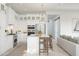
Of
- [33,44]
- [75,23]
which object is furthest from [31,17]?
[33,44]

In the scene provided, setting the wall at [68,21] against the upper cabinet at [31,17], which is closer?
the wall at [68,21]

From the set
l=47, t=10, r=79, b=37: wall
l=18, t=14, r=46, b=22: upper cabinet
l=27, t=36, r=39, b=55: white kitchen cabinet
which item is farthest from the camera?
l=18, t=14, r=46, b=22: upper cabinet

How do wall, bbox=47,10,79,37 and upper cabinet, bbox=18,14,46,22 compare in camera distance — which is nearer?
wall, bbox=47,10,79,37

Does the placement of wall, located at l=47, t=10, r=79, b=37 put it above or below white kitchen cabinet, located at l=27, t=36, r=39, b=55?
above

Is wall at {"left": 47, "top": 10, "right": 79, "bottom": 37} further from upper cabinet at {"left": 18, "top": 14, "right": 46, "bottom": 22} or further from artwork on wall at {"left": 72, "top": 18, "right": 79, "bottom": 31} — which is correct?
upper cabinet at {"left": 18, "top": 14, "right": 46, "bottom": 22}

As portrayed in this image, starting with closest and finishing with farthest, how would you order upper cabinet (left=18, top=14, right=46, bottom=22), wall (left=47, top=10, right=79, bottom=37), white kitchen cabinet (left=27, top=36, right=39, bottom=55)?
white kitchen cabinet (left=27, top=36, right=39, bottom=55) → wall (left=47, top=10, right=79, bottom=37) → upper cabinet (left=18, top=14, right=46, bottom=22)

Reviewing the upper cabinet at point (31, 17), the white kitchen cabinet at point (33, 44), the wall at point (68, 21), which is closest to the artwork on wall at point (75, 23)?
the wall at point (68, 21)

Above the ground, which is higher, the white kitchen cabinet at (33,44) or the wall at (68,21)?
the wall at (68,21)

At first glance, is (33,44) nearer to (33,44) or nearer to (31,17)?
(33,44)

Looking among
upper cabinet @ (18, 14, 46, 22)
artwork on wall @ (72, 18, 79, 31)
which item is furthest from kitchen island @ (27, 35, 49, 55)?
upper cabinet @ (18, 14, 46, 22)

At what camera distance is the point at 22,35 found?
13219 mm

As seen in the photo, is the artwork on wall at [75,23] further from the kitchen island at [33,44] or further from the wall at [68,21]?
the kitchen island at [33,44]

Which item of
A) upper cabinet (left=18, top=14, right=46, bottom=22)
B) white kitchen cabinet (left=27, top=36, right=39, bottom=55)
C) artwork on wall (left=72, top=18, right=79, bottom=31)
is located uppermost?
upper cabinet (left=18, top=14, right=46, bottom=22)

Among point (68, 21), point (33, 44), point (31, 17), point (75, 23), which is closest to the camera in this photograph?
point (33, 44)
